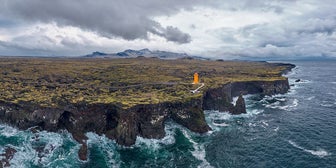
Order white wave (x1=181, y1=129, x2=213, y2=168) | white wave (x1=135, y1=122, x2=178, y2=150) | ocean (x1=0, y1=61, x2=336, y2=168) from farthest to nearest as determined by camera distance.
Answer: white wave (x1=135, y1=122, x2=178, y2=150) → ocean (x1=0, y1=61, x2=336, y2=168) → white wave (x1=181, y1=129, x2=213, y2=168)

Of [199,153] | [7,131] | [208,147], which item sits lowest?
[199,153]

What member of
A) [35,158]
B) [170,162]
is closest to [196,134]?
[170,162]

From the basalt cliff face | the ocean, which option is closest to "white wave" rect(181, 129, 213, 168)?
the ocean

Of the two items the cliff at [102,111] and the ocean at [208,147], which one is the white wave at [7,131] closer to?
the ocean at [208,147]

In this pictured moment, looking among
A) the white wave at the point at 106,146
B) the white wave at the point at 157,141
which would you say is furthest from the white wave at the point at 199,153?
the white wave at the point at 106,146

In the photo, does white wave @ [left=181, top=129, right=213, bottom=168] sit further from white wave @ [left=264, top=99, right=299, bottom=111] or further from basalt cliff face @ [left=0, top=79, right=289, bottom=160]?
white wave @ [left=264, top=99, right=299, bottom=111]

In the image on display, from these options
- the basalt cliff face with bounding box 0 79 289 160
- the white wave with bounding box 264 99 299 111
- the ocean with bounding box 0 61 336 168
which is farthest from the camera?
the white wave with bounding box 264 99 299 111

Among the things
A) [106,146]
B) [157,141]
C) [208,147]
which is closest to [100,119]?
[106,146]

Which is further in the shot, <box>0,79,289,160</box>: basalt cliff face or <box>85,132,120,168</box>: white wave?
<box>0,79,289,160</box>: basalt cliff face

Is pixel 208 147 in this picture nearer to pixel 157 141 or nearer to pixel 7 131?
pixel 157 141
